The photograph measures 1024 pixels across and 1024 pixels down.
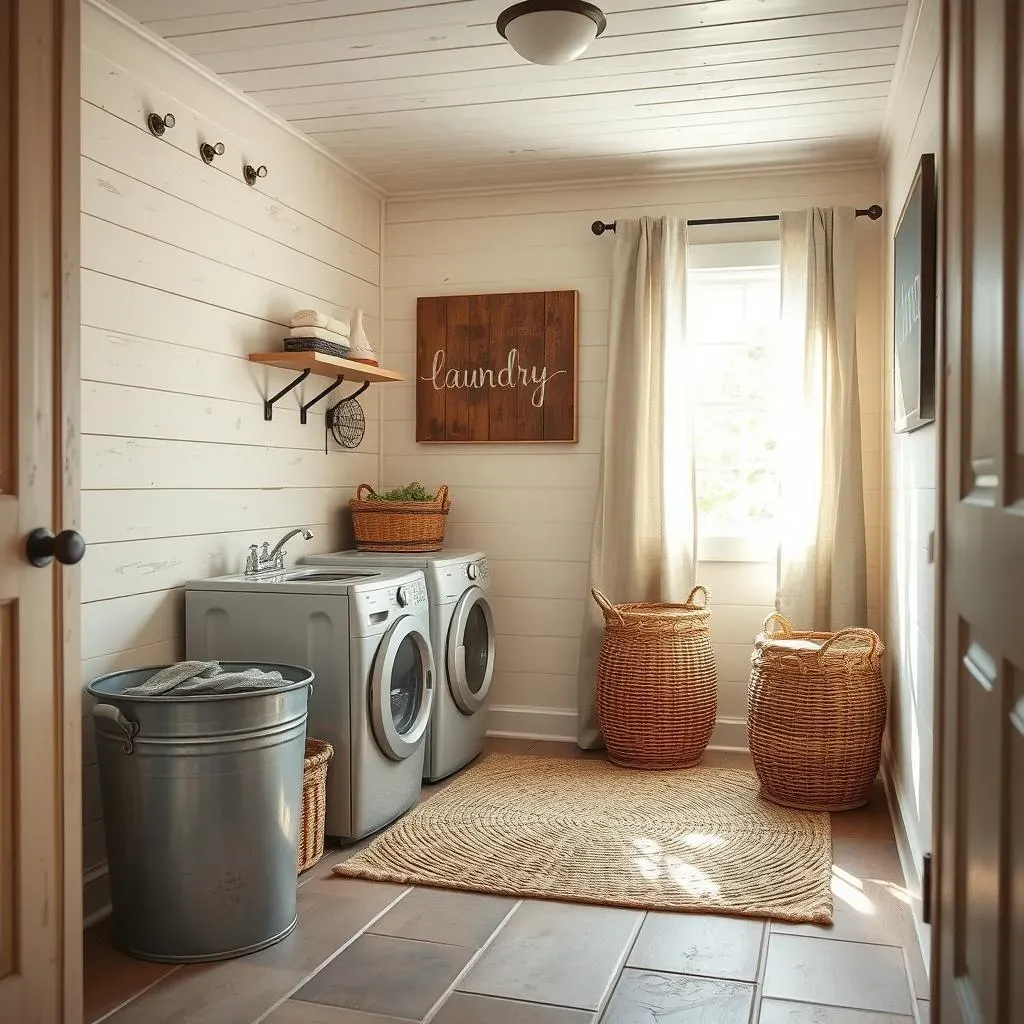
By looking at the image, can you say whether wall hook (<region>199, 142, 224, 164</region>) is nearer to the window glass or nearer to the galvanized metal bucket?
the galvanized metal bucket

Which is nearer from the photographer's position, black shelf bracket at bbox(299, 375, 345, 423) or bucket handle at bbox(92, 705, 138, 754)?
bucket handle at bbox(92, 705, 138, 754)

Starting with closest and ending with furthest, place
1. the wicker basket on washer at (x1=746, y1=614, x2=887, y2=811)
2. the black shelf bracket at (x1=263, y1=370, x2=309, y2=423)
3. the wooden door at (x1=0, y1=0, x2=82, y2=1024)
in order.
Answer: the wooden door at (x1=0, y1=0, x2=82, y2=1024) < the wicker basket on washer at (x1=746, y1=614, x2=887, y2=811) < the black shelf bracket at (x1=263, y1=370, x2=309, y2=423)

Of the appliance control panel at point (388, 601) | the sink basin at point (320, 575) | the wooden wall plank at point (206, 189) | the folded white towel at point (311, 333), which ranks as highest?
the wooden wall plank at point (206, 189)

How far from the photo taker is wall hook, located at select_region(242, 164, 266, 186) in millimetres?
3516

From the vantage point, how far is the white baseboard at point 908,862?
2359mm

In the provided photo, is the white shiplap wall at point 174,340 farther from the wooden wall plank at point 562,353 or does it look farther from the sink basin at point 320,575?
the wooden wall plank at point 562,353

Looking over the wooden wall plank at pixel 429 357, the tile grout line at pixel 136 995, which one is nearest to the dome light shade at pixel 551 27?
the wooden wall plank at pixel 429 357

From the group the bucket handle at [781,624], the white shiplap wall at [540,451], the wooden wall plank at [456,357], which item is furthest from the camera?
the wooden wall plank at [456,357]

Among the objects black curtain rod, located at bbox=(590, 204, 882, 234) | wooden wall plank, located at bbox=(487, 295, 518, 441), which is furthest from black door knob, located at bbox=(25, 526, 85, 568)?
black curtain rod, located at bbox=(590, 204, 882, 234)

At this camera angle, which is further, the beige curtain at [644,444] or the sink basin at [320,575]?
the beige curtain at [644,444]

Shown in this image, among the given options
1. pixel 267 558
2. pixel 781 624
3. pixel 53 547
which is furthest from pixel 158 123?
pixel 781 624

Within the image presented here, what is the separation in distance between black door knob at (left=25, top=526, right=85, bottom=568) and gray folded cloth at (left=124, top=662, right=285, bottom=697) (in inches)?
33.7

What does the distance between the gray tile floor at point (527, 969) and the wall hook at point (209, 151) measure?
7.06 feet

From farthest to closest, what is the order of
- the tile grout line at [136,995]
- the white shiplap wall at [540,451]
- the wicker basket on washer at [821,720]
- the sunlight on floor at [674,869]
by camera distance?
the white shiplap wall at [540,451] → the wicker basket on washer at [821,720] → the sunlight on floor at [674,869] → the tile grout line at [136,995]
